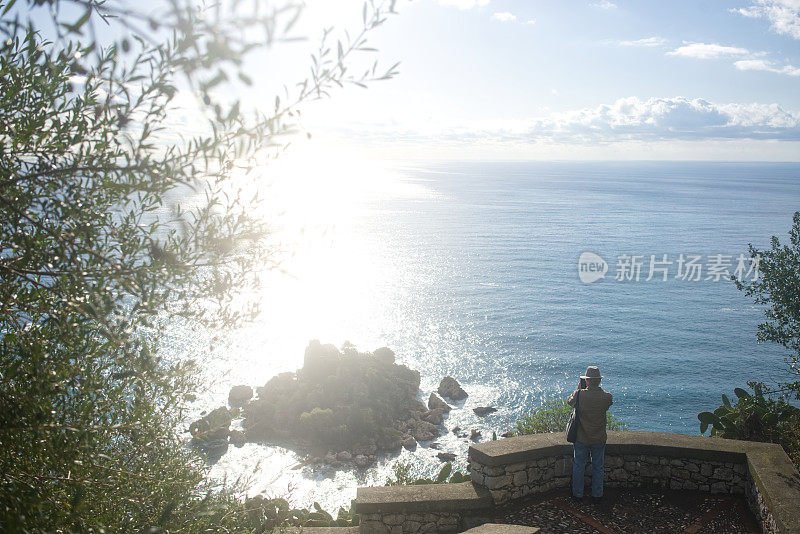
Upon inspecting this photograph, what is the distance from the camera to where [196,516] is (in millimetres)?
6230

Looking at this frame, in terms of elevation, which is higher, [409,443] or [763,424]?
[763,424]

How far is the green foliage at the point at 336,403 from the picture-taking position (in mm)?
40250

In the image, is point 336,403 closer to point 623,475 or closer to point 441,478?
point 441,478

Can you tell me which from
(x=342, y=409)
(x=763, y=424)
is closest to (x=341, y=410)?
(x=342, y=409)

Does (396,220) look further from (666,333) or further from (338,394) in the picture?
(338,394)

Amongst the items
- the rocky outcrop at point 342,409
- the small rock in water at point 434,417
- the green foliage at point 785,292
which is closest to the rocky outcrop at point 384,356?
the rocky outcrop at point 342,409

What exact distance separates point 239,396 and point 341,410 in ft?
31.7

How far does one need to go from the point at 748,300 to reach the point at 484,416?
48.3m

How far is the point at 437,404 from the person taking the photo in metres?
44.7

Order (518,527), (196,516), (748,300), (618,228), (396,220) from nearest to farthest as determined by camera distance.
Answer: (196,516)
(518,527)
(748,300)
(618,228)
(396,220)

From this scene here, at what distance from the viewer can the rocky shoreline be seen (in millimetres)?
39625

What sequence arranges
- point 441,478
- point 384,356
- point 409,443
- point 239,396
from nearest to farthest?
point 441,478, point 409,443, point 239,396, point 384,356

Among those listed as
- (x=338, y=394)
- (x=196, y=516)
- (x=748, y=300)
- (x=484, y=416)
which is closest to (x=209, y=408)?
(x=338, y=394)

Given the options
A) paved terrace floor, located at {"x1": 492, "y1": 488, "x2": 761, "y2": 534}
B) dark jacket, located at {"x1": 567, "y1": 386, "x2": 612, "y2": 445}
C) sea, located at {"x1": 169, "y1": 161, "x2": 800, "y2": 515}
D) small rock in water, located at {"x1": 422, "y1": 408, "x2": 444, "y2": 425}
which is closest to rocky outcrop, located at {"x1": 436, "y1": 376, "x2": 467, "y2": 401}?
sea, located at {"x1": 169, "y1": 161, "x2": 800, "y2": 515}
